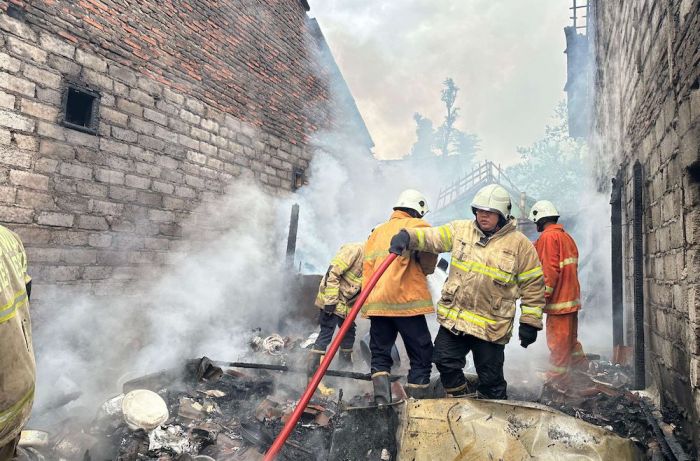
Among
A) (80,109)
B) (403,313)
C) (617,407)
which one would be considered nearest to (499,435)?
(403,313)

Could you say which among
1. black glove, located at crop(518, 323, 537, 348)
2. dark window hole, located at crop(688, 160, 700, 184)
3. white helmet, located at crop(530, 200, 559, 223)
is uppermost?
white helmet, located at crop(530, 200, 559, 223)

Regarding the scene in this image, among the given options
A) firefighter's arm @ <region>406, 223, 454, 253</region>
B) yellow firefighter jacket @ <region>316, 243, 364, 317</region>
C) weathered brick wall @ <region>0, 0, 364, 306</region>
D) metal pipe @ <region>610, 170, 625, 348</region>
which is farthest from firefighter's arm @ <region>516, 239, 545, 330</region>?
weathered brick wall @ <region>0, 0, 364, 306</region>

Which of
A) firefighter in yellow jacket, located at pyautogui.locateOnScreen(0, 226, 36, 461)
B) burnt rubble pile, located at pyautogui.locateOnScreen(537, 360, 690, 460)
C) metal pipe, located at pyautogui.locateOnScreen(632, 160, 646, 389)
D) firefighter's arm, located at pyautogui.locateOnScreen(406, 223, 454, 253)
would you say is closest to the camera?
firefighter in yellow jacket, located at pyautogui.locateOnScreen(0, 226, 36, 461)

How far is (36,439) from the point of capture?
325 cm

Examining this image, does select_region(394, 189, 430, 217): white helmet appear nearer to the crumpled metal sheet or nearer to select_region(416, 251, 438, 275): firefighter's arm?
select_region(416, 251, 438, 275): firefighter's arm

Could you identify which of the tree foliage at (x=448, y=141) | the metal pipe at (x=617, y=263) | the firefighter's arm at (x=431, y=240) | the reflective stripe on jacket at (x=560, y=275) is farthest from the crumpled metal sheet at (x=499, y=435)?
the tree foliage at (x=448, y=141)

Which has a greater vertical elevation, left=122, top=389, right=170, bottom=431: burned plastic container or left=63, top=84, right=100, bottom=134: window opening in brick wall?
left=63, top=84, right=100, bottom=134: window opening in brick wall

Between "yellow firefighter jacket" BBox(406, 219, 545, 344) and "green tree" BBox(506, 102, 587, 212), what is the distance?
32398mm

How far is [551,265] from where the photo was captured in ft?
16.4

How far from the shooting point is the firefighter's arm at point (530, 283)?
137 inches

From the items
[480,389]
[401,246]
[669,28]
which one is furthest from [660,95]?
[480,389]

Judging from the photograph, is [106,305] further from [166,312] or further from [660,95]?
[660,95]

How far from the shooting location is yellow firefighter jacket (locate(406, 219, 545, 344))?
3.39 meters

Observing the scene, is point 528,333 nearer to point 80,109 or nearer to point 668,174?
point 668,174
